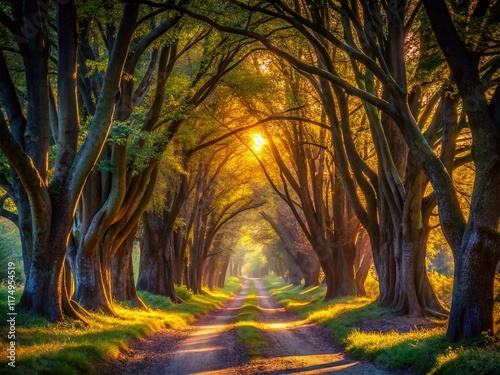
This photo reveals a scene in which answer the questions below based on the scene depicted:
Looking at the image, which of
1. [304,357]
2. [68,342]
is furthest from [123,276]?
[304,357]

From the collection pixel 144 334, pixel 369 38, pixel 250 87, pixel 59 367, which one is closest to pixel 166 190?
pixel 250 87

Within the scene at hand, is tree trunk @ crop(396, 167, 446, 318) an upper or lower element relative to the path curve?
→ upper

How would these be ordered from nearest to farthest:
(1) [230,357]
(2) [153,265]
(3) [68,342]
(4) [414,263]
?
1. (3) [68,342]
2. (1) [230,357]
3. (4) [414,263]
4. (2) [153,265]

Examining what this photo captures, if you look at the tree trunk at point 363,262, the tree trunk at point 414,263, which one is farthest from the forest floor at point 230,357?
the tree trunk at point 363,262

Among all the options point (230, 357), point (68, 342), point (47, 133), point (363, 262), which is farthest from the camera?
point (363, 262)

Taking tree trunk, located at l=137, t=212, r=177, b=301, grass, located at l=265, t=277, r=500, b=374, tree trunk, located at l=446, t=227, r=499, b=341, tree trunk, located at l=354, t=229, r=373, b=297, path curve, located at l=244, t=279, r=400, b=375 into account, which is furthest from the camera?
tree trunk, located at l=354, t=229, r=373, b=297

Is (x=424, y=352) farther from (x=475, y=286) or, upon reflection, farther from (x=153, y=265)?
(x=153, y=265)

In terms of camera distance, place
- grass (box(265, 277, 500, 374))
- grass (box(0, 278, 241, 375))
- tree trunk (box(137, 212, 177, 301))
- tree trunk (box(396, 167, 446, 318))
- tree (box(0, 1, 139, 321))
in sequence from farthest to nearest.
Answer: tree trunk (box(137, 212, 177, 301))
tree trunk (box(396, 167, 446, 318))
tree (box(0, 1, 139, 321))
grass (box(0, 278, 241, 375))
grass (box(265, 277, 500, 374))


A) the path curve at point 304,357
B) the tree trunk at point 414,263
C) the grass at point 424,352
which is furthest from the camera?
the tree trunk at point 414,263

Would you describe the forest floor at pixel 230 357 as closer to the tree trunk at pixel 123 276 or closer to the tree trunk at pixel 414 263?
the tree trunk at pixel 414 263

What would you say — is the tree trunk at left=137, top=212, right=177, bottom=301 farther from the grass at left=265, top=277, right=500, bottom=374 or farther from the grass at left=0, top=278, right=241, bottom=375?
the grass at left=265, top=277, right=500, bottom=374

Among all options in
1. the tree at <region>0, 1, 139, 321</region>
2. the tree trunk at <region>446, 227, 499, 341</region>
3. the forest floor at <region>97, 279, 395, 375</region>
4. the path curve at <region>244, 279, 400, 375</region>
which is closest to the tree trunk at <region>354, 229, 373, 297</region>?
the path curve at <region>244, 279, 400, 375</region>

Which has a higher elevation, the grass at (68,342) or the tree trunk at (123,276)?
the tree trunk at (123,276)

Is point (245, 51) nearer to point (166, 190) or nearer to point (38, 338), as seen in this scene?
point (166, 190)
